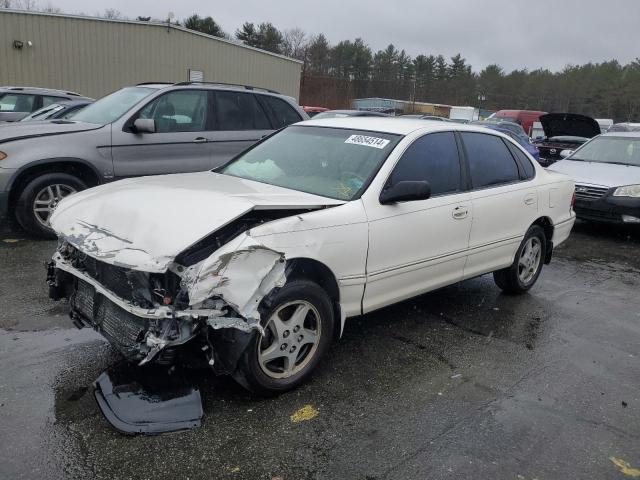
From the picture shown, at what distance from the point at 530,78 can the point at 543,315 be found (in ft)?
244

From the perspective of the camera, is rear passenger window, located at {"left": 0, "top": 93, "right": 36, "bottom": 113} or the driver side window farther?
rear passenger window, located at {"left": 0, "top": 93, "right": 36, "bottom": 113}

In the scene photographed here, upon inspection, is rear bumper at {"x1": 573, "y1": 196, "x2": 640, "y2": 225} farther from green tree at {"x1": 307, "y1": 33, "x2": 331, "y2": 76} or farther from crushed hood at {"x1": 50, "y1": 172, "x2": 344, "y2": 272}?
green tree at {"x1": 307, "y1": 33, "x2": 331, "y2": 76}

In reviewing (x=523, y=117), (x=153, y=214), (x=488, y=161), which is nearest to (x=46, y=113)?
(x=153, y=214)

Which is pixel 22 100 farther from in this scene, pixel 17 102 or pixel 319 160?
pixel 319 160

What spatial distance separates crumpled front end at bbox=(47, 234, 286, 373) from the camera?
282 cm

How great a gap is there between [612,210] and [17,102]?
1133 cm

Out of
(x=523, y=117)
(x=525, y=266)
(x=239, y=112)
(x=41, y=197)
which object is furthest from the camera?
(x=523, y=117)

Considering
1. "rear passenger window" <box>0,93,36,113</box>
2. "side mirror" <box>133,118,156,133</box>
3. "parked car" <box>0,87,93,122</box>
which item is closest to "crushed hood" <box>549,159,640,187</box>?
"side mirror" <box>133,118,156,133</box>

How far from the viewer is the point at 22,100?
11.3 m

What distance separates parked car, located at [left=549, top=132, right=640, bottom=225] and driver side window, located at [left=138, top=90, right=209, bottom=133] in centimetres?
565

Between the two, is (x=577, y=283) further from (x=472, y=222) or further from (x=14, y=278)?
(x=14, y=278)

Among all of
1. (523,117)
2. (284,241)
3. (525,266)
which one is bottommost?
(525,266)

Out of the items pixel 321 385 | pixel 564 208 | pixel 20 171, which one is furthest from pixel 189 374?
pixel 564 208

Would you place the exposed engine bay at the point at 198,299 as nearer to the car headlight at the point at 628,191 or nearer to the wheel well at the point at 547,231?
the wheel well at the point at 547,231
